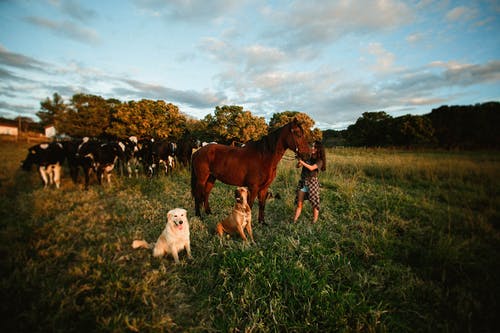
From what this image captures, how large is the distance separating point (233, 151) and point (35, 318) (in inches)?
147

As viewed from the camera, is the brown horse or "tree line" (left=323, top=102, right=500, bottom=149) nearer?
the brown horse

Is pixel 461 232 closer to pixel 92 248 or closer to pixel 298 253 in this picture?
pixel 298 253

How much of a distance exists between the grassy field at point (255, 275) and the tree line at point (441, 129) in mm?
16966

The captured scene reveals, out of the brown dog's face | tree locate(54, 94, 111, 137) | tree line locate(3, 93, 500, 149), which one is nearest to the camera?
the brown dog's face

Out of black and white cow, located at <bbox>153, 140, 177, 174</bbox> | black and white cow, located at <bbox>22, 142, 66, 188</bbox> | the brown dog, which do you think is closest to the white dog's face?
the brown dog

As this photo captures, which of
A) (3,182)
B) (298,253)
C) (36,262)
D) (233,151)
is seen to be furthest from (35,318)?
(3,182)

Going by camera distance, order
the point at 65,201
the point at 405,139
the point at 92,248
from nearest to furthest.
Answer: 1. the point at 92,248
2. the point at 65,201
3. the point at 405,139

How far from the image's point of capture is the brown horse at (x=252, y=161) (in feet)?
13.3

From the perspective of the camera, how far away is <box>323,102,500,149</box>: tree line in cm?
1759

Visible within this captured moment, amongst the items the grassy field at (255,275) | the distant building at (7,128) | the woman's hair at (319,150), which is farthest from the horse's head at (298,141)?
the distant building at (7,128)

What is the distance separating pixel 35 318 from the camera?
72.9 inches

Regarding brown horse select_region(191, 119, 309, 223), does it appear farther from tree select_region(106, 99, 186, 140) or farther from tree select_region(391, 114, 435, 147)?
tree select_region(391, 114, 435, 147)

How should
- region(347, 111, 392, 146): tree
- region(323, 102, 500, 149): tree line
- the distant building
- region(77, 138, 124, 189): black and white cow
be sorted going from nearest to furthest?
1. region(77, 138, 124, 189): black and white cow
2. region(323, 102, 500, 149): tree line
3. region(347, 111, 392, 146): tree
4. the distant building

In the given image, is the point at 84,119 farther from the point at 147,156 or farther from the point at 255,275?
the point at 255,275
